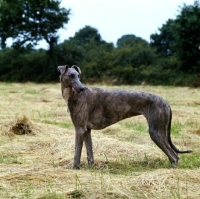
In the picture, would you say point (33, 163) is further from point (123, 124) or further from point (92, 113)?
point (123, 124)

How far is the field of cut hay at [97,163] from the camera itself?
5020 mm

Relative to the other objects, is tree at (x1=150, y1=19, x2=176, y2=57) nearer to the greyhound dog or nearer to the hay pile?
the hay pile

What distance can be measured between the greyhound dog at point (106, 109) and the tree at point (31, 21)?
31.9 meters

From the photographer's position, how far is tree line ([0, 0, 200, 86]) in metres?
32.0

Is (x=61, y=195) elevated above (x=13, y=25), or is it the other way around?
(x=13, y=25)

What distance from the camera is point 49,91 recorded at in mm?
22406

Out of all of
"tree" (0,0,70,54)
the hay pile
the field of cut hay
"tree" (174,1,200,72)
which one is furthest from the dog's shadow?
"tree" (0,0,70,54)

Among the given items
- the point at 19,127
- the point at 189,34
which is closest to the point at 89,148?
the point at 19,127

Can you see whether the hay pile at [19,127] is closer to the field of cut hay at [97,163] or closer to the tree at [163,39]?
the field of cut hay at [97,163]

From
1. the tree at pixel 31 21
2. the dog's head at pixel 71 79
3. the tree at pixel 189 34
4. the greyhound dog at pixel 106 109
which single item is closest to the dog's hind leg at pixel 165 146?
the greyhound dog at pixel 106 109

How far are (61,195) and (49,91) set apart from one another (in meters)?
17.7

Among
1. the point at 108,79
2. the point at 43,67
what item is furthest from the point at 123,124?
the point at 43,67

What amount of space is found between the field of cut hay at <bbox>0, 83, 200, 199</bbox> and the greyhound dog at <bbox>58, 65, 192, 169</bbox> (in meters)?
0.42

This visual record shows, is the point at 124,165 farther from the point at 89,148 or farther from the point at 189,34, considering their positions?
the point at 189,34
